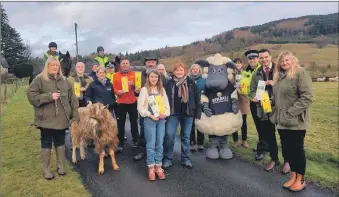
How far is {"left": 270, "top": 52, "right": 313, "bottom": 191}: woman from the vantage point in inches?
208

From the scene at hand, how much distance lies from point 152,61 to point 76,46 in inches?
1824

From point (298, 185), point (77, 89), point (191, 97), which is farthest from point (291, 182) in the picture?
point (77, 89)

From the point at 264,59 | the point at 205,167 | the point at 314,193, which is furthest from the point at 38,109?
the point at 314,193

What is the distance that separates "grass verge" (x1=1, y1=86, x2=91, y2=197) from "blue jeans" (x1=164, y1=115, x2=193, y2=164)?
1.86 metres

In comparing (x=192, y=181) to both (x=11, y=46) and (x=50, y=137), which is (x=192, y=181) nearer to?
(x=50, y=137)

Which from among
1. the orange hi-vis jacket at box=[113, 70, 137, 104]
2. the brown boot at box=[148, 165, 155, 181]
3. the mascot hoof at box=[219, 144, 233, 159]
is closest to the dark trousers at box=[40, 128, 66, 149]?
the orange hi-vis jacket at box=[113, 70, 137, 104]

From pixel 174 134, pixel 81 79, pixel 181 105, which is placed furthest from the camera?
pixel 81 79

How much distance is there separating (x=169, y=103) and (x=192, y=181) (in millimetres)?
1590

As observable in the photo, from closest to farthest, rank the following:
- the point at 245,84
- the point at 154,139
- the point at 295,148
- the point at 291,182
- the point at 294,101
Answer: the point at 294,101 → the point at 295,148 → the point at 291,182 → the point at 154,139 → the point at 245,84

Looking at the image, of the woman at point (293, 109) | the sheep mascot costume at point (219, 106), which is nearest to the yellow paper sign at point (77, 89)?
the sheep mascot costume at point (219, 106)

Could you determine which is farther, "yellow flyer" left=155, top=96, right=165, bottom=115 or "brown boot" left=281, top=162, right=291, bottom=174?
"brown boot" left=281, top=162, right=291, bottom=174

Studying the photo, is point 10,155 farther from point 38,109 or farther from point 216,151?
point 216,151

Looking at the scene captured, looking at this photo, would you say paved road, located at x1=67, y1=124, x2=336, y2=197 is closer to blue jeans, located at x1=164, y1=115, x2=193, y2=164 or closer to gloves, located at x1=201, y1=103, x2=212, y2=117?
blue jeans, located at x1=164, y1=115, x2=193, y2=164

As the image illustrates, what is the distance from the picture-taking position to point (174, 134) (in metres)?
6.64
